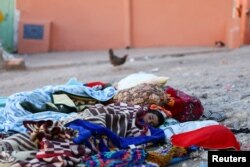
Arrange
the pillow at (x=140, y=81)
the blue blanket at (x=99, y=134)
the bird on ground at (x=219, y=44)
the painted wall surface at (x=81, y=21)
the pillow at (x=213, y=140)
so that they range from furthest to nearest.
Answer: the painted wall surface at (x=81, y=21)
the bird on ground at (x=219, y=44)
the pillow at (x=140, y=81)
the pillow at (x=213, y=140)
the blue blanket at (x=99, y=134)

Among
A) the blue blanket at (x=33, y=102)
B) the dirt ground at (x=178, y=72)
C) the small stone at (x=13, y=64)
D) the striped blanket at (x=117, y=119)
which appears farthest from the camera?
the small stone at (x=13, y=64)

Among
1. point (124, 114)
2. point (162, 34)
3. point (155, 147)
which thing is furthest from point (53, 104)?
point (162, 34)

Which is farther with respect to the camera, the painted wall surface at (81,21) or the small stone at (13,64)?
the painted wall surface at (81,21)

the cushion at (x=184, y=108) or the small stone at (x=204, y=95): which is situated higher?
the cushion at (x=184, y=108)

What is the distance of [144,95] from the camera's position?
4555 millimetres

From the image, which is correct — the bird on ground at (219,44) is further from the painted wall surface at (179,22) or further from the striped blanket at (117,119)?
the striped blanket at (117,119)

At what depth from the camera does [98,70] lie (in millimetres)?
9570

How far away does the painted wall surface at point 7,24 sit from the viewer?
12.5 m

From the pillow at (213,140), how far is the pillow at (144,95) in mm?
756

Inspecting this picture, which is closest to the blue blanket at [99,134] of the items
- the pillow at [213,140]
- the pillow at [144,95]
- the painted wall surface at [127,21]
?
the pillow at [213,140]

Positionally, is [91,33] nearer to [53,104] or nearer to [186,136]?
[53,104]

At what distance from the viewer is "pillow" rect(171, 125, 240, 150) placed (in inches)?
147

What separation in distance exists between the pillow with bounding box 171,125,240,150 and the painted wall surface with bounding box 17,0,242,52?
8857 mm

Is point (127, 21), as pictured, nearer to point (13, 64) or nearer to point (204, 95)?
point (13, 64)
